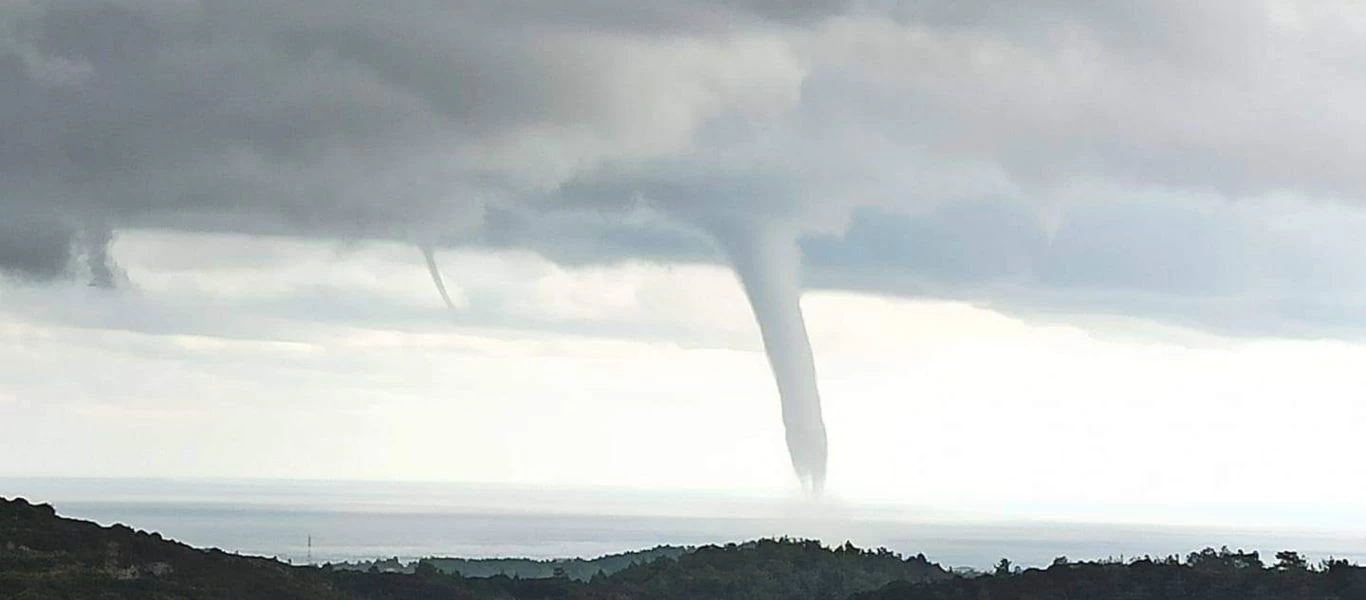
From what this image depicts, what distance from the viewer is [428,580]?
133000mm

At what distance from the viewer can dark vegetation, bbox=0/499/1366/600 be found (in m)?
101

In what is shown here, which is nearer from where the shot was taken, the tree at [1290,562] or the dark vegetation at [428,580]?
the dark vegetation at [428,580]

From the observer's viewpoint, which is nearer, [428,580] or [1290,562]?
[1290,562]

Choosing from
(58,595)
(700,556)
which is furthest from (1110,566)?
(58,595)

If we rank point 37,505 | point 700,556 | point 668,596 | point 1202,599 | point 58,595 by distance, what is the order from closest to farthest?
Answer: point 58,595, point 1202,599, point 37,505, point 668,596, point 700,556

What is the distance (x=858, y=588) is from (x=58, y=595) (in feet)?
276

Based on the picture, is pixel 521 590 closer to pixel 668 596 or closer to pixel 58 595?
pixel 668 596

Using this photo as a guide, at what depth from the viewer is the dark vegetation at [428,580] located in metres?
101

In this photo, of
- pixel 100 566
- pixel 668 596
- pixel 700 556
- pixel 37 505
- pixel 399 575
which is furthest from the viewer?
pixel 700 556

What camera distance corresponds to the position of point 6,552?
106 meters

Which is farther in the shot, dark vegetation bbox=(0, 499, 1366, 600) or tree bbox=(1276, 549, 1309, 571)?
tree bbox=(1276, 549, 1309, 571)

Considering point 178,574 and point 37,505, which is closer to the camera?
point 178,574

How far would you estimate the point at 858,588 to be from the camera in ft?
522

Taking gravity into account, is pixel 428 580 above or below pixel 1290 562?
below
